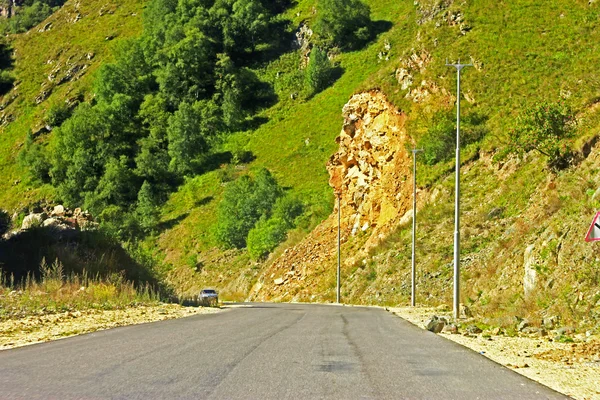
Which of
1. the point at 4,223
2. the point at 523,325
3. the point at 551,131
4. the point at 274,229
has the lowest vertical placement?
the point at 523,325

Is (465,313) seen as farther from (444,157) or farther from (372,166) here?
(372,166)

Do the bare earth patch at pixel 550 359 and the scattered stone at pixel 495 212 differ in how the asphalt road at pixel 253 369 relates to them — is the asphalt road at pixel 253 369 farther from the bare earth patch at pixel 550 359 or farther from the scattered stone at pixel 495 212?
the scattered stone at pixel 495 212

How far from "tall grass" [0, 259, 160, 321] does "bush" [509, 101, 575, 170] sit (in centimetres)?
2024

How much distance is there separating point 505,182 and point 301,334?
1187 inches

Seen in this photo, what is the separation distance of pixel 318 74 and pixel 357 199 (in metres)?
48.8

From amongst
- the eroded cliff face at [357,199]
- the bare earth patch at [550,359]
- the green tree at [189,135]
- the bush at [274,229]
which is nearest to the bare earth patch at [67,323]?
the bare earth patch at [550,359]

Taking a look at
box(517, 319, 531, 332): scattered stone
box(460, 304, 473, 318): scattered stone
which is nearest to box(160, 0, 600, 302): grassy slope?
box(460, 304, 473, 318): scattered stone

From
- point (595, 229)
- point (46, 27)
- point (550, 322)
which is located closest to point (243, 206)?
point (550, 322)

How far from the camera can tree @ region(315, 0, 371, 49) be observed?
11294 centimetres

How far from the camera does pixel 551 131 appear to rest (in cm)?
3403

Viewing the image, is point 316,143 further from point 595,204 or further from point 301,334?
point 301,334

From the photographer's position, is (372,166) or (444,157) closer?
(444,157)

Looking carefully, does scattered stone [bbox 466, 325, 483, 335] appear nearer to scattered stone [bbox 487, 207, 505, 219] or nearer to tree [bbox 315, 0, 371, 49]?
scattered stone [bbox 487, 207, 505, 219]

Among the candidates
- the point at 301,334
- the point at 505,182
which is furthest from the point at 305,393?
the point at 505,182
